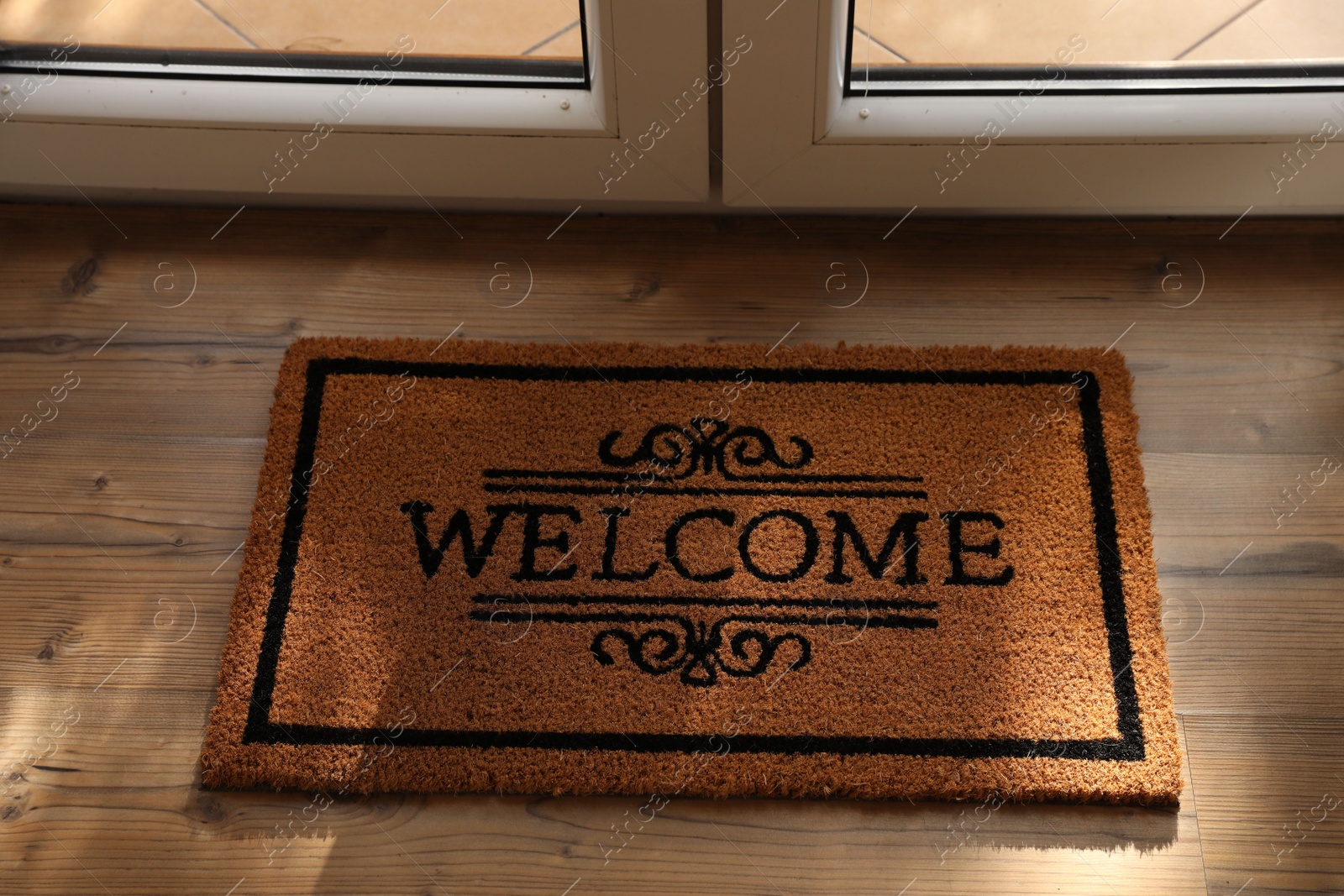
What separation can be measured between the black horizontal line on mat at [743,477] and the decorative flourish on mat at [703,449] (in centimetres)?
1

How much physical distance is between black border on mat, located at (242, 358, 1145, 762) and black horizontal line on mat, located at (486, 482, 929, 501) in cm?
16

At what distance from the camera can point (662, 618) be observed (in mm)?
1208

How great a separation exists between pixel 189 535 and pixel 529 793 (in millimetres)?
548

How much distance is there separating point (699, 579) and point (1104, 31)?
86 centimetres

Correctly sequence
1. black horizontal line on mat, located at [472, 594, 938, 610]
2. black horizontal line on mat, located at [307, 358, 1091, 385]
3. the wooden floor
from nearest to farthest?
the wooden floor < black horizontal line on mat, located at [472, 594, 938, 610] < black horizontal line on mat, located at [307, 358, 1091, 385]

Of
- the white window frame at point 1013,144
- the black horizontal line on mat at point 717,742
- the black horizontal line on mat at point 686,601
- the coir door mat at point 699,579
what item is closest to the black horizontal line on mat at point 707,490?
the coir door mat at point 699,579

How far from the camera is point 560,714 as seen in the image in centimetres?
116

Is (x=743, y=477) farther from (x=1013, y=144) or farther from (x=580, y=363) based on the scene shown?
(x=1013, y=144)

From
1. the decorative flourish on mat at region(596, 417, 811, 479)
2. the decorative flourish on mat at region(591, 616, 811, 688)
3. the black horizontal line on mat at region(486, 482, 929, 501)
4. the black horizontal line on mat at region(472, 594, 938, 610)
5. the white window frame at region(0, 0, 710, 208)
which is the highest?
the white window frame at region(0, 0, 710, 208)

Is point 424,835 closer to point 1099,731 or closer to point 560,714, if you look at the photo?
point 560,714

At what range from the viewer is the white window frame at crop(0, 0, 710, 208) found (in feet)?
4.27

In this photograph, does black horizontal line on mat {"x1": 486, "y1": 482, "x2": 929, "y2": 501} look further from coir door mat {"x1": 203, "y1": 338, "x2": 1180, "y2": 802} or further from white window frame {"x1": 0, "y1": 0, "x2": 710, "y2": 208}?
white window frame {"x1": 0, "y1": 0, "x2": 710, "y2": 208}

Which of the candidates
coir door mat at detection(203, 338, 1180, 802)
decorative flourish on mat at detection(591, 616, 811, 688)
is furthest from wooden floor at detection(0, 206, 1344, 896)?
decorative flourish on mat at detection(591, 616, 811, 688)

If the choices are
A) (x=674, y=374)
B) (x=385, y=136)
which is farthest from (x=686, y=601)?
(x=385, y=136)
